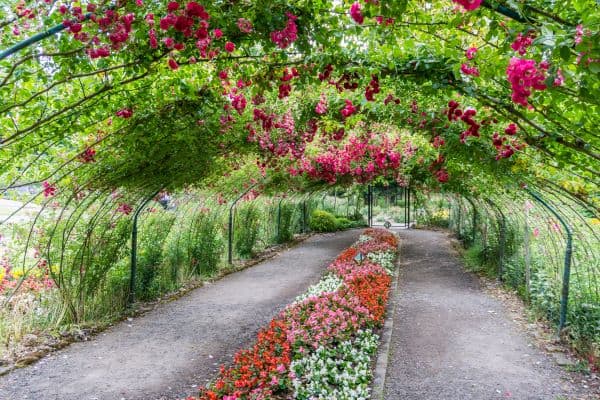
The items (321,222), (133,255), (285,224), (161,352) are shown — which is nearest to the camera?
(161,352)

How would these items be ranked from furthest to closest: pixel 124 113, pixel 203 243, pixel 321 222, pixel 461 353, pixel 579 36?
pixel 321 222, pixel 203 243, pixel 461 353, pixel 124 113, pixel 579 36

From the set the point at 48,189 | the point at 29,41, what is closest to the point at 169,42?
the point at 29,41

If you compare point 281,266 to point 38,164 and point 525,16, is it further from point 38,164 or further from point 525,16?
point 525,16

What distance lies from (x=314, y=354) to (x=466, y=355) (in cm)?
196

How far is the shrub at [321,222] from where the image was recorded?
826 inches

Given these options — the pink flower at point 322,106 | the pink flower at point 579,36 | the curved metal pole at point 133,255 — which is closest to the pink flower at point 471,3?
the pink flower at point 579,36

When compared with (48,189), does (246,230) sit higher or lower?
lower

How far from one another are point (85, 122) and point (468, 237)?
12.9 m

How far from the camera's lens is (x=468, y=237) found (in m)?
14.7

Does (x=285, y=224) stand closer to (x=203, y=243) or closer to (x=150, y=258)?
(x=203, y=243)

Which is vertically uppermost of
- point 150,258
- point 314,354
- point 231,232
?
point 150,258

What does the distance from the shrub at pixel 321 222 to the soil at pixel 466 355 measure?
468 inches

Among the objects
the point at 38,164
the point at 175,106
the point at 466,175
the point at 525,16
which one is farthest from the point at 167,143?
the point at 466,175

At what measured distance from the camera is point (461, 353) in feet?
17.9
